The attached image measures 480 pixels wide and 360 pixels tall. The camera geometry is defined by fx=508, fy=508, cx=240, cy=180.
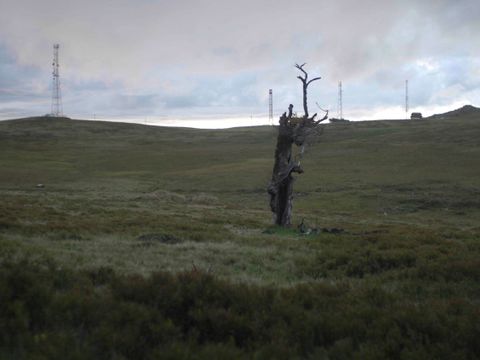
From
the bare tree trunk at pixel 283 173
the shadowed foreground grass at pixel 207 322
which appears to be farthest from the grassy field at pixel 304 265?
the bare tree trunk at pixel 283 173

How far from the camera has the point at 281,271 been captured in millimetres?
11453

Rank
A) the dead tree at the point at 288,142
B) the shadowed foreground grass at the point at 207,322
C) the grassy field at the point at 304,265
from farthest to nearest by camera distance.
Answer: the dead tree at the point at 288,142 < the grassy field at the point at 304,265 < the shadowed foreground grass at the point at 207,322

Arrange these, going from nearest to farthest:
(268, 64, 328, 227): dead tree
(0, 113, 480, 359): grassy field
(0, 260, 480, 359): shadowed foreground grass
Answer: (0, 260, 480, 359): shadowed foreground grass
(0, 113, 480, 359): grassy field
(268, 64, 328, 227): dead tree

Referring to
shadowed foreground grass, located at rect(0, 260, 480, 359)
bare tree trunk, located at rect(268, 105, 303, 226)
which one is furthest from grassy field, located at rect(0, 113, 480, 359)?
bare tree trunk, located at rect(268, 105, 303, 226)

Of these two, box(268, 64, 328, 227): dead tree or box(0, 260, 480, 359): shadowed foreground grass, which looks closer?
box(0, 260, 480, 359): shadowed foreground grass

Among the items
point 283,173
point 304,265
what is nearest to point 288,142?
point 283,173

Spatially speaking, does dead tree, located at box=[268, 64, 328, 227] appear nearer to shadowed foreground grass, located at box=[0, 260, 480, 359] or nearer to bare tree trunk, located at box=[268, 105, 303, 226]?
bare tree trunk, located at box=[268, 105, 303, 226]

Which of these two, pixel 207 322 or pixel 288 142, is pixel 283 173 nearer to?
pixel 288 142

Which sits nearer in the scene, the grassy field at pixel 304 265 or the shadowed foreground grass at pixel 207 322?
the shadowed foreground grass at pixel 207 322

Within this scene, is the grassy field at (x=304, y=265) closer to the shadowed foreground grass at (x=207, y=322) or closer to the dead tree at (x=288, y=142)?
the shadowed foreground grass at (x=207, y=322)

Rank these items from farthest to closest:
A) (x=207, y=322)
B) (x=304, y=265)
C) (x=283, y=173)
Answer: (x=283, y=173) → (x=304, y=265) → (x=207, y=322)

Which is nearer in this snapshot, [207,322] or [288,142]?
[207,322]

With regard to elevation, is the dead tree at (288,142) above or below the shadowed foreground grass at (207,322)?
above

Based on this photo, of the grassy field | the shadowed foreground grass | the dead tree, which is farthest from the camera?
the dead tree
